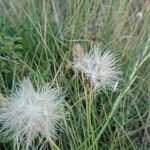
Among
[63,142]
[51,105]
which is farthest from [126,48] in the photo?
[51,105]

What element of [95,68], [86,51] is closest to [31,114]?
[95,68]

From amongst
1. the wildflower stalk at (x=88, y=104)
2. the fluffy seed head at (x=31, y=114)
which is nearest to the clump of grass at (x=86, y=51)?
the wildflower stalk at (x=88, y=104)

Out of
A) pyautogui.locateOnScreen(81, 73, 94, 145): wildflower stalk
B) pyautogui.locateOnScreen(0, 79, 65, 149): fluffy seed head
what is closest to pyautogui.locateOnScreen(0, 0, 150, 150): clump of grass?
pyautogui.locateOnScreen(81, 73, 94, 145): wildflower stalk

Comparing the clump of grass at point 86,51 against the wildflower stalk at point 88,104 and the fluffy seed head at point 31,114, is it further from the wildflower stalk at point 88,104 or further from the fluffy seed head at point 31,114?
the fluffy seed head at point 31,114

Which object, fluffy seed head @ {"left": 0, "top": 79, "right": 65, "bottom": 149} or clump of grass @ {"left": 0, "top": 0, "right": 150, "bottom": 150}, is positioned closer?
fluffy seed head @ {"left": 0, "top": 79, "right": 65, "bottom": 149}

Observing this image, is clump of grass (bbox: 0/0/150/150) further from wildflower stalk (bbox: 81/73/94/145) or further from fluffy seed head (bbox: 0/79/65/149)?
fluffy seed head (bbox: 0/79/65/149)

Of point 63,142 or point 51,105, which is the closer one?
point 51,105

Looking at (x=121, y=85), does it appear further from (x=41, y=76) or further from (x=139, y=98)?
(x=41, y=76)

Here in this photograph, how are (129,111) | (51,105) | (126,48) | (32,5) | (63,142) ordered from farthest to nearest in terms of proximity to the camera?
(32,5)
(126,48)
(129,111)
(63,142)
(51,105)
